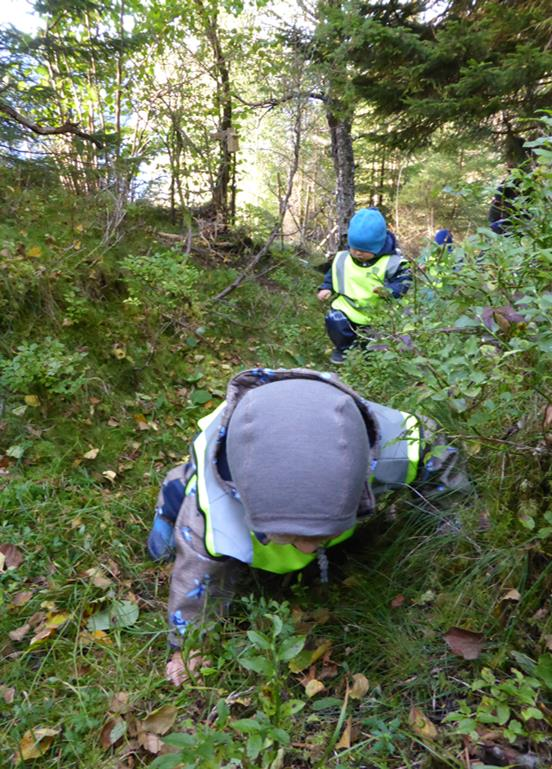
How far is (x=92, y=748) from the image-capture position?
1596mm

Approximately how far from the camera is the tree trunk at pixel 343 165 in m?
7.05

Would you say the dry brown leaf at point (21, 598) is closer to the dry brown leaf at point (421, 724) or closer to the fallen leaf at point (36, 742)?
the fallen leaf at point (36, 742)

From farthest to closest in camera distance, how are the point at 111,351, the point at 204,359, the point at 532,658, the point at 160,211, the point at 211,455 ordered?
the point at 160,211 → the point at 204,359 → the point at 111,351 → the point at 211,455 → the point at 532,658

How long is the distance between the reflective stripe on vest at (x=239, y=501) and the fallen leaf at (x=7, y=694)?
0.87 meters

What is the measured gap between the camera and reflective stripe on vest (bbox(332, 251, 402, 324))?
4.35m

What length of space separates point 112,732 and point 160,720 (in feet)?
0.52

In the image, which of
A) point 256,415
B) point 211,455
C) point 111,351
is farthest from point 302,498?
point 111,351

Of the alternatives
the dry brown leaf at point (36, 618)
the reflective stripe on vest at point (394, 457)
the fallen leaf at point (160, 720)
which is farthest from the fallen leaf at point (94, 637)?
A: the reflective stripe on vest at point (394, 457)

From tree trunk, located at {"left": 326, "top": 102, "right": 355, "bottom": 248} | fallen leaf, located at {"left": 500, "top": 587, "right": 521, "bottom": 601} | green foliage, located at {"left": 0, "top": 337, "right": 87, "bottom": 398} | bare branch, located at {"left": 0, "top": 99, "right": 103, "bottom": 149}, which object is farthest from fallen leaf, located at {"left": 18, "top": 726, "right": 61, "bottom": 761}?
tree trunk, located at {"left": 326, "top": 102, "right": 355, "bottom": 248}

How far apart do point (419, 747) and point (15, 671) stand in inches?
58.0

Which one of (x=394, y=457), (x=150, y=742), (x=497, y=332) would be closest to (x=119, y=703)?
(x=150, y=742)

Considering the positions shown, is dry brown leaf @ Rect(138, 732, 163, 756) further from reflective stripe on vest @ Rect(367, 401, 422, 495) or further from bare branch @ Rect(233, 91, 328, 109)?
bare branch @ Rect(233, 91, 328, 109)

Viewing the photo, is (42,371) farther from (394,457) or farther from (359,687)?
(359,687)

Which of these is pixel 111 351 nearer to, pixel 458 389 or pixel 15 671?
pixel 15 671
